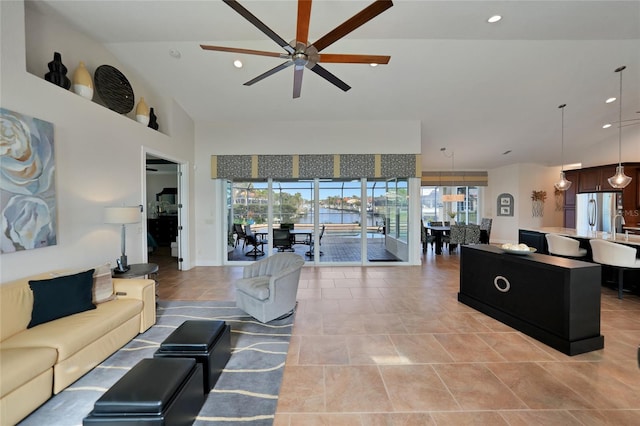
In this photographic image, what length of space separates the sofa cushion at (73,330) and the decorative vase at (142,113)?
10.4ft

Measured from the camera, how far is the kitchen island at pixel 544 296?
2615 mm

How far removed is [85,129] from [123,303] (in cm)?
230

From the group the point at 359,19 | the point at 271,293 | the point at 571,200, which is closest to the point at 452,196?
the point at 571,200

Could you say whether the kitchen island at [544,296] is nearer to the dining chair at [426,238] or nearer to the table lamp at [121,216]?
the dining chair at [426,238]

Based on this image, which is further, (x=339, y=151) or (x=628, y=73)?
(x=339, y=151)

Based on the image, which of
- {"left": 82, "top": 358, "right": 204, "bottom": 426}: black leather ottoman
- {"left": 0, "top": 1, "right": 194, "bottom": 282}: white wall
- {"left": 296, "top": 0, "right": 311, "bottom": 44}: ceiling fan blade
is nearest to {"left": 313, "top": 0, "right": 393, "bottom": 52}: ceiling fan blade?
{"left": 296, "top": 0, "right": 311, "bottom": 44}: ceiling fan blade

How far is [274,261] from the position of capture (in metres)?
→ 3.84

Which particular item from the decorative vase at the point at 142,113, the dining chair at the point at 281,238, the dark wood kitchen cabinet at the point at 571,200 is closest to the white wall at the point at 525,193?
the dark wood kitchen cabinet at the point at 571,200

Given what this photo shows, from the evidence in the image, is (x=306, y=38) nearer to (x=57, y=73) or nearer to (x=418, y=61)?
(x=418, y=61)

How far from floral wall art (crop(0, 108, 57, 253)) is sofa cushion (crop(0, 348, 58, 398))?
1.18m

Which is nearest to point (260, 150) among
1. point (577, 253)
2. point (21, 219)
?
point (21, 219)

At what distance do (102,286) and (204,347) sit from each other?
165cm

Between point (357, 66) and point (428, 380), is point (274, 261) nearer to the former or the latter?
point (428, 380)

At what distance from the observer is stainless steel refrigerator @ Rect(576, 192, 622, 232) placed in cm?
725
